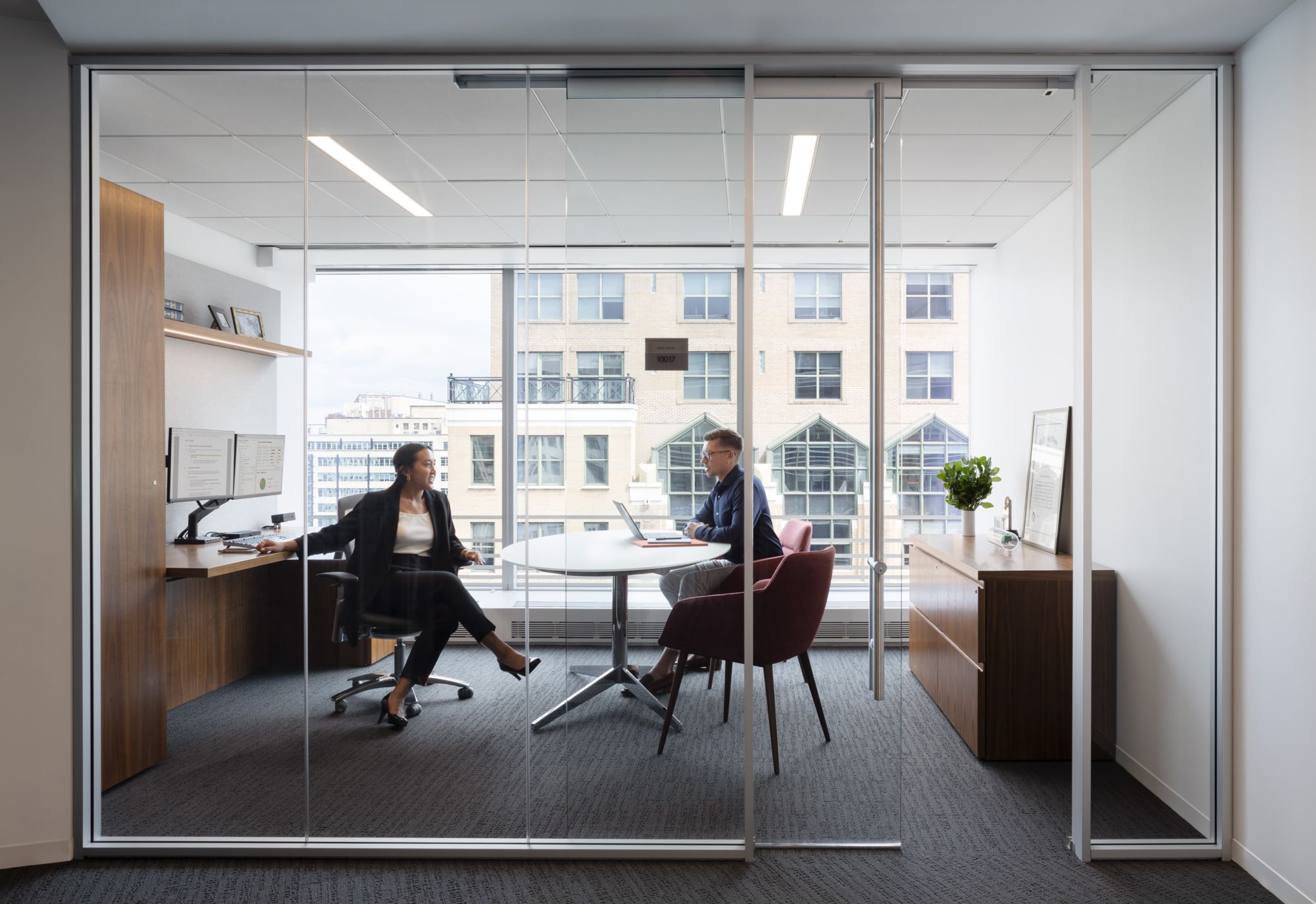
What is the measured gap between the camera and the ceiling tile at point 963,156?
3.02 m

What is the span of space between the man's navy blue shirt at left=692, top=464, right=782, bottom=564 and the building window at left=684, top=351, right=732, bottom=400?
29 centimetres

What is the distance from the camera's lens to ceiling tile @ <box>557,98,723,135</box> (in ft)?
8.00

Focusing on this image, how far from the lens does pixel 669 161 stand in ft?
8.59

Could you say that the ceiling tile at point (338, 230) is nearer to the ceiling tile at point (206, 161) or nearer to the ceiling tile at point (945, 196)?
the ceiling tile at point (206, 161)

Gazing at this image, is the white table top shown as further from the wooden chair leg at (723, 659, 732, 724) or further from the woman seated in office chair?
the wooden chair leg at (723, 659, 732, 724)

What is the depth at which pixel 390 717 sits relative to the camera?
8.31 feet

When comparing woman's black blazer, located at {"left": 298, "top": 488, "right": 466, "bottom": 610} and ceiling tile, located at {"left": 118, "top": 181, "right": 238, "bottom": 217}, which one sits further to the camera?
ceiling tile, located at {"left": 118, "top": 181, "right": 238, "bottom": 217}

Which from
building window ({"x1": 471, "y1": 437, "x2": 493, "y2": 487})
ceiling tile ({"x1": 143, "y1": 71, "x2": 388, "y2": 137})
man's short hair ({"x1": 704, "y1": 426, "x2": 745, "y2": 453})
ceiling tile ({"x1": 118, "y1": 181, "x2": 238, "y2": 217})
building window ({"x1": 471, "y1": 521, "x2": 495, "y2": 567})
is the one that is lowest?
building window ({"x1": 471, "y1": 521, "x2": 495, "y2": 567})

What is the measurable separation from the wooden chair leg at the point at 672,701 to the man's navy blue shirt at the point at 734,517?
409mm

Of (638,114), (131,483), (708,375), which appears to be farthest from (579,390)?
(131,483)

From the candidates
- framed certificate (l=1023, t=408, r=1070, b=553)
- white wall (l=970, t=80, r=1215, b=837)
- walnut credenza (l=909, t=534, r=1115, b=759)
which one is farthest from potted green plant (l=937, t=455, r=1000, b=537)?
white wall (l=970, t=80, r=1215, b=837)
